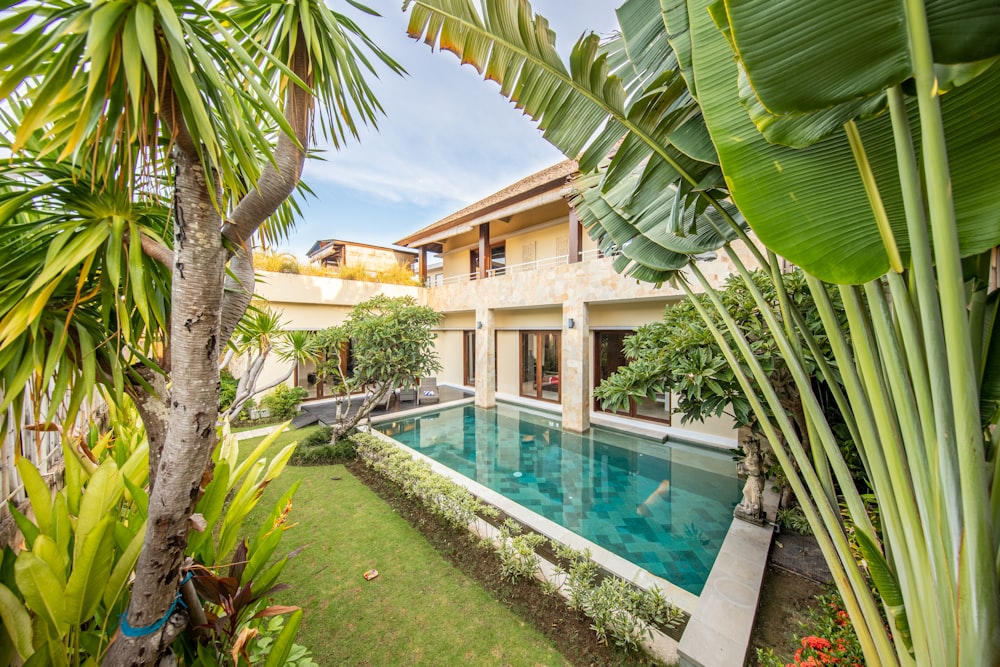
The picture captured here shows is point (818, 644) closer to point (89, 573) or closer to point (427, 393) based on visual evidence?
point (89, 573)

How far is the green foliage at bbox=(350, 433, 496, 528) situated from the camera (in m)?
4.98

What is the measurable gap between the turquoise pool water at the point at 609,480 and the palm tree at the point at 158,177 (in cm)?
512

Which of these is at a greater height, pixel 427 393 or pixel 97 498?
pixel 97 498

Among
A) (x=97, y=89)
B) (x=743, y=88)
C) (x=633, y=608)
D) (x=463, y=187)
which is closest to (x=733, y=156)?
(x=743, y=88)

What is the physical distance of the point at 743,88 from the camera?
49.4 inches

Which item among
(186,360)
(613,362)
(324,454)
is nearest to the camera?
(186,360)

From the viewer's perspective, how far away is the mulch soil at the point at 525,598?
304 cm

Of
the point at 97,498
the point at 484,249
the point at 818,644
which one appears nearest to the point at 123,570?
the point at 97,498

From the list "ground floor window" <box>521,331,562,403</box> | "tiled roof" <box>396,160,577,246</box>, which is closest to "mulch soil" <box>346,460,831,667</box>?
"ground floor window" <box>521,331,562,403</box>

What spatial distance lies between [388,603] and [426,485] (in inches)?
77.1

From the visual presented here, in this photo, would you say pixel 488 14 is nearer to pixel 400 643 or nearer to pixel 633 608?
pixel 633 608

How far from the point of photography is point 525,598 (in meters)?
3.71

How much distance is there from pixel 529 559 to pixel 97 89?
16.2 ft

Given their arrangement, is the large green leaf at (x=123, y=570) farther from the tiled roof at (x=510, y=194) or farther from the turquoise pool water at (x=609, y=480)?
the tiled roof at (x=510, y=194)
